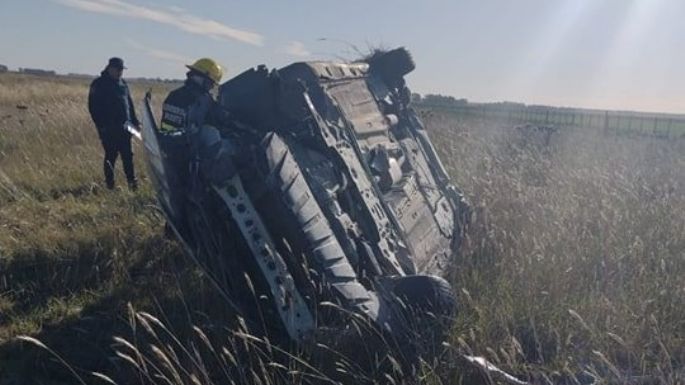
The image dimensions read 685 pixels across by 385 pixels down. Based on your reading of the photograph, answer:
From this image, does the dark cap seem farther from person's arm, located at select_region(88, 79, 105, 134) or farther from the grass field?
the grass field

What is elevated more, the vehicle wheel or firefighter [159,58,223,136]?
firefighter [159,58,223,136]

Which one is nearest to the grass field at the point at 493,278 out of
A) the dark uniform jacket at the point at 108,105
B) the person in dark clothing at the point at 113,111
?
the person in dark clothing at the point at 113,111

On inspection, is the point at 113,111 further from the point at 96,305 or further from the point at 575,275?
the point at 575,275

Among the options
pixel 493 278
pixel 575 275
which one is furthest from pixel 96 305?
pixel 575 275

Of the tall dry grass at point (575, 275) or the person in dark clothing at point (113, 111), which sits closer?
the tall dry grass at point (575, 275)

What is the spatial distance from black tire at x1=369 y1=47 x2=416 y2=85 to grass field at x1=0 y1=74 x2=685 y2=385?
Answer: 1.40 metres

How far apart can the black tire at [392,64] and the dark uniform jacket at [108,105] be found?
3677 millimetres

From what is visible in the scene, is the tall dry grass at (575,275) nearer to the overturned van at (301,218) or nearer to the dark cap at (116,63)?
the overturned van at (301,218)

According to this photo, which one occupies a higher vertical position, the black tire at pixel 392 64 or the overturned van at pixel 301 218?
the black tire at pixel 392 64

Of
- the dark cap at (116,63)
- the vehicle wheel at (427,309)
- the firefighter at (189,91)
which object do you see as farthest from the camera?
the dark cap at (116,63)

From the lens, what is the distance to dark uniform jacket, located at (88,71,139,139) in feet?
26.5

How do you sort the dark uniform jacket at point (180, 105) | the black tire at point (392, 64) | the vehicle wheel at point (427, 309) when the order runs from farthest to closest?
the black tire at point (392, 64) → the dark uniform jacket at point (180, 105) → the vehicle wheel at point (427, 309)

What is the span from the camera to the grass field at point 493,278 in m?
3.28

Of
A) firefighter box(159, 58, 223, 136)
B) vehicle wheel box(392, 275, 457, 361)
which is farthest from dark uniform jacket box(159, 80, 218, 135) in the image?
vehicle wheel box(392, 275, 457, 361)
